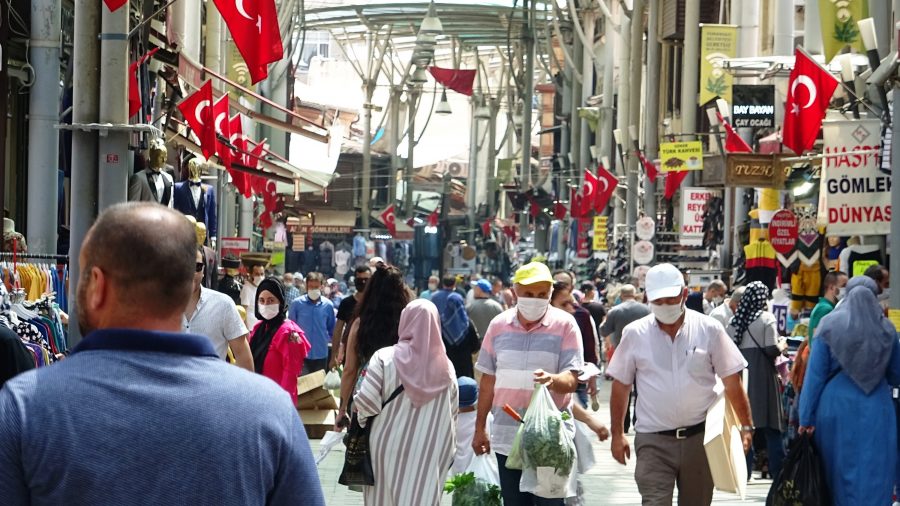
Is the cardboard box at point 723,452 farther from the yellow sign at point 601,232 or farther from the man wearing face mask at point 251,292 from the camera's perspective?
the yellow sign at point 601,232

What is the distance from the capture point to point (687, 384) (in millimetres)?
8727

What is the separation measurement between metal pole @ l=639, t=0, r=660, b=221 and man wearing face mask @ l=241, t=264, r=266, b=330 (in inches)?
595

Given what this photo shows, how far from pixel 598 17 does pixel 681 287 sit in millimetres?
49776

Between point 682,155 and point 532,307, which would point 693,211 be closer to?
point 682,155

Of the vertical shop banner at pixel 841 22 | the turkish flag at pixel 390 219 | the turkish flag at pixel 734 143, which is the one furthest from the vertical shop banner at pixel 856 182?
the turkish flag at pixel 390 219

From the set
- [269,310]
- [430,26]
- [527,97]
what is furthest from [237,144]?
[527,97]

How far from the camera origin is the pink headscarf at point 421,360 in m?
8.66

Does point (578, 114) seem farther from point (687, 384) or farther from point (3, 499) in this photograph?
point (3, 499)

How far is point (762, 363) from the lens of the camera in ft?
45.0

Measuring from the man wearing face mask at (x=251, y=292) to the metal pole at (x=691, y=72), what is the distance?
1450cm

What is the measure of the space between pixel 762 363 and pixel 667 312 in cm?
512

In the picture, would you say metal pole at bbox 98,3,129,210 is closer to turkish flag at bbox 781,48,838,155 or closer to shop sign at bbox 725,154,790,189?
turkish flag at bbox 781,48,838,155

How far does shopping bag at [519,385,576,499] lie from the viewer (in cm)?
888

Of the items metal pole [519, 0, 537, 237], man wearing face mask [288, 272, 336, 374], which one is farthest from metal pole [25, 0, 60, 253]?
metal pole [519, 0, 537, 237]
